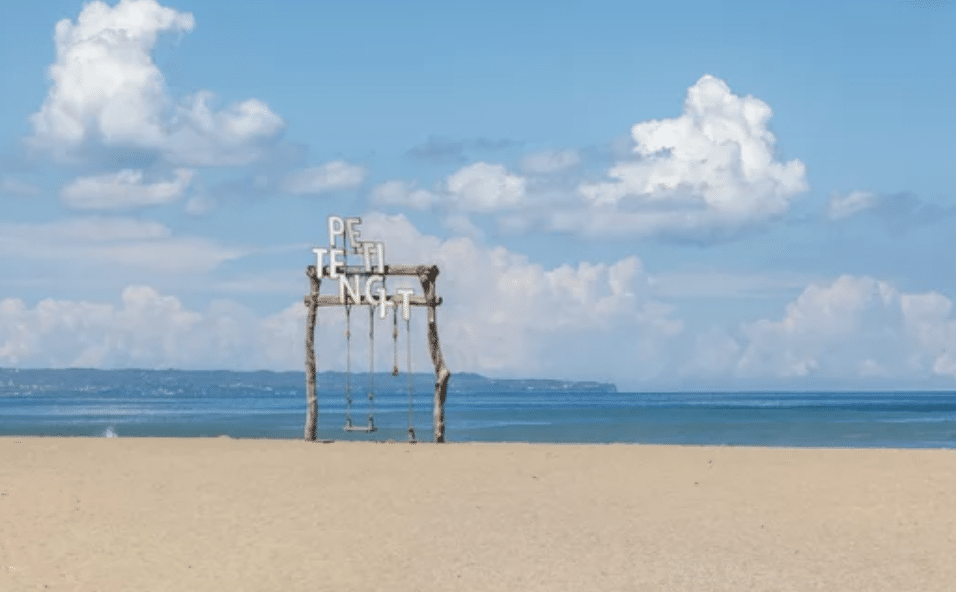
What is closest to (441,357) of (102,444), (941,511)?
(102,444)

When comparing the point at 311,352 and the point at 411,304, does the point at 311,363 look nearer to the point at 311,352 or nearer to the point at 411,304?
the point at 311,352

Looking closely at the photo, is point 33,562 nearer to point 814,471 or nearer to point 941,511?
point 941,511

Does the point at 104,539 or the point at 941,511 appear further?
the point at 941,511

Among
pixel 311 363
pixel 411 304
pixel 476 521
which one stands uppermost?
pixel 411 304

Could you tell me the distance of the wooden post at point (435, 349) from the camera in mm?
31062

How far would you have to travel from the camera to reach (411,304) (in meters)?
31.1

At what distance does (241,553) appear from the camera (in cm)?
1586

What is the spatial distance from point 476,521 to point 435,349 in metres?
13.9

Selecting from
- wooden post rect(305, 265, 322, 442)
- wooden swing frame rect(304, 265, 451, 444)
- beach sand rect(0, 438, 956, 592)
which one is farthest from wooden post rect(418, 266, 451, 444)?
beach sand rect(0, 438, 956, 592)

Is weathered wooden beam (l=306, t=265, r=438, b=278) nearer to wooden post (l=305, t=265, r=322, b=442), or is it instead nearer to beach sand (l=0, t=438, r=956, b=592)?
wooden post (l=305, t=265, r=322, b=442)

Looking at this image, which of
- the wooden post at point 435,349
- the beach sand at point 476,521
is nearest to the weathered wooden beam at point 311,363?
the wooden post at point 435,349

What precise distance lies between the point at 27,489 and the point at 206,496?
3290mm

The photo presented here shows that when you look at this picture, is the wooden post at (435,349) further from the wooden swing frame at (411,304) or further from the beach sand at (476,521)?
the beach sand at (476,521)

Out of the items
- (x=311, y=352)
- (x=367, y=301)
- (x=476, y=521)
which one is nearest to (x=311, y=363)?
(x=311, y=352)
